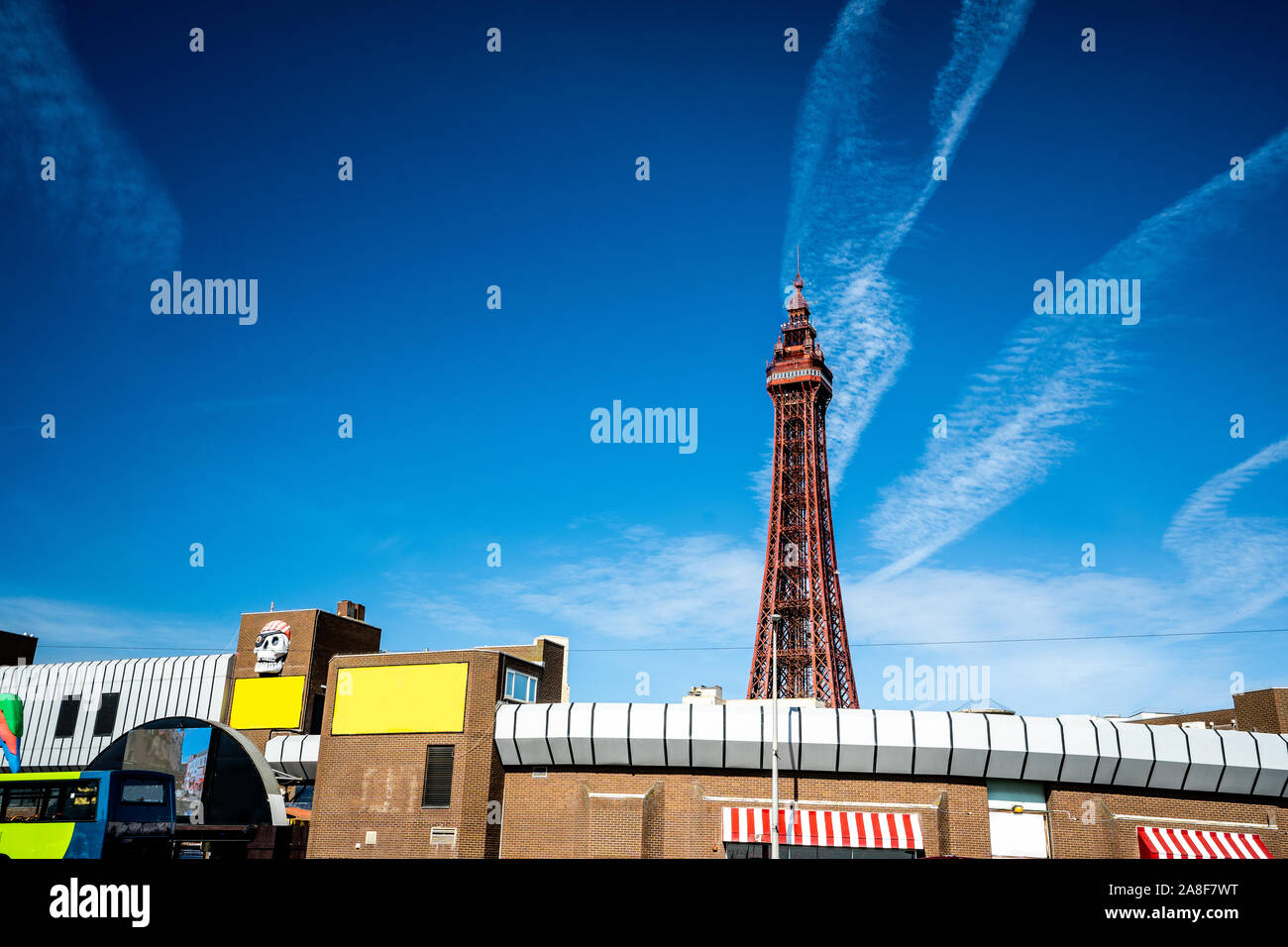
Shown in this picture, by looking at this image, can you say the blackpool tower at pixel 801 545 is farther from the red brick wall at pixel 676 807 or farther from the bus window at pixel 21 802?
the bus window at pixel 21 802

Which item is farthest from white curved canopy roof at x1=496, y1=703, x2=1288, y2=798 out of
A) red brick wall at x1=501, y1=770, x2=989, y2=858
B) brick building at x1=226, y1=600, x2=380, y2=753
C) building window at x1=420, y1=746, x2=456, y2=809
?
brick building at x1=226, y1=600, x2=380, y2=753

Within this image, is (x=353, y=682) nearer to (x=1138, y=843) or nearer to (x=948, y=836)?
(x=948, y=836)

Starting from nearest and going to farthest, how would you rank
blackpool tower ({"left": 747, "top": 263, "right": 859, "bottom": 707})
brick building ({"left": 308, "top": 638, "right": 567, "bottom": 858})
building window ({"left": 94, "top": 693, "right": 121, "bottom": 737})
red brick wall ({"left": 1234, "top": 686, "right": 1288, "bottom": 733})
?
brick building ({"left": 308, "top": 638, "right": 567, "bottom": 858}) < red brick wall ({"left": 1234, "top": 686, "right": 1288, "bottom": 733}) < building window ({"left": 94, "top": 693, "right": 121, "bottom": 737}) < blackpool tower ({"left": 747, "top": 263, "right": 859, "bottom": 707})

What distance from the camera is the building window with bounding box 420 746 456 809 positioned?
35812mm

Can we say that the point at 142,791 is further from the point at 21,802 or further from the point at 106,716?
the point at 106,716

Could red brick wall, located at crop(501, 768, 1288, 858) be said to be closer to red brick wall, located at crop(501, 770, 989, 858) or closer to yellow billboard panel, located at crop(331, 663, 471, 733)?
red brick wall, located at crop(501, 770, 989, 858)

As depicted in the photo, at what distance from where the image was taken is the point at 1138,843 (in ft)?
109

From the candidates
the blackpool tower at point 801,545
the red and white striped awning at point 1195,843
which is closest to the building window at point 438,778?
the red and white striped awning at point 1195,843

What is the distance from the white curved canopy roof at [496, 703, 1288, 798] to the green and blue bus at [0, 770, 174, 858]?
54.5 ft

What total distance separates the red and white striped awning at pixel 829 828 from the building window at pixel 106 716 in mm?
42562
